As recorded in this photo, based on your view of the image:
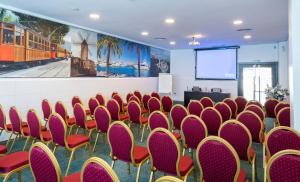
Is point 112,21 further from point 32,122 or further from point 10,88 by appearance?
point 32,122

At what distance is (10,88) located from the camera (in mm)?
5656

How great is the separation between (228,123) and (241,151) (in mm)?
450

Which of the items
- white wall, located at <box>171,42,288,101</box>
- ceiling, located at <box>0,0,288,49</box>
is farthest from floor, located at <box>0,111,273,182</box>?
white wall, located at <box>171,42,288,101</box>

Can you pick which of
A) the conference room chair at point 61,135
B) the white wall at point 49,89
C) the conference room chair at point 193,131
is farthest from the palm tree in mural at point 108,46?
the conference room chair at point 193,131

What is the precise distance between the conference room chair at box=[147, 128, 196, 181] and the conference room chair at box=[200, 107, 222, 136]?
1.82m

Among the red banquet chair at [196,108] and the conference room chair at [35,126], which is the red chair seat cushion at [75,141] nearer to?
the conference room chair at [35,126]

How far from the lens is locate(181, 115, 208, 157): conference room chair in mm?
3465

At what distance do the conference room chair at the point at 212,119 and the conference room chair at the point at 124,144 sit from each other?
1.88 meters

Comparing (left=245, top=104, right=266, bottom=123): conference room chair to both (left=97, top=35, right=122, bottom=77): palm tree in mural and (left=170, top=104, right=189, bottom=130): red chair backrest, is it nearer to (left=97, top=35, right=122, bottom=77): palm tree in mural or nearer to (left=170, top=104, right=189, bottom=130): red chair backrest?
(left=170, top=104, right=189, bottom=130): red chair backrest

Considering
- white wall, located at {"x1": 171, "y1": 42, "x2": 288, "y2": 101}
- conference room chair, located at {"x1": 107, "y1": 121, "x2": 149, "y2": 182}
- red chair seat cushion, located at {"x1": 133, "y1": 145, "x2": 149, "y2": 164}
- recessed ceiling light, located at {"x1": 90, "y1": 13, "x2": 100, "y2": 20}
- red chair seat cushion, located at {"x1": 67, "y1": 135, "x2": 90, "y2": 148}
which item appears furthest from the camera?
white wall, located at {"x1": 171, "y1": 42, "x2": 288, "y2": 101}

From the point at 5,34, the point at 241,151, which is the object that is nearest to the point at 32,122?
the point at 5,34

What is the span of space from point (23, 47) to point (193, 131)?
539cm

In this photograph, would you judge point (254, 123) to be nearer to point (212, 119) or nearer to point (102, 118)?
point (212, 119)

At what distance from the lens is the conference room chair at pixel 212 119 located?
173 inches
